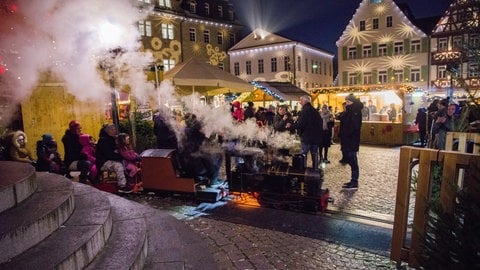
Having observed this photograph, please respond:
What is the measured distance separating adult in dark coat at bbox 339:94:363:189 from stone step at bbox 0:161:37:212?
620 cm

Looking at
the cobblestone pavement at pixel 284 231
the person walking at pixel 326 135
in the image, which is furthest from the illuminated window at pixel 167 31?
the cobblestone pavement at pixel 284 231

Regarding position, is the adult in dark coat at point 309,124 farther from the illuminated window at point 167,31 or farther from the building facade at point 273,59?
the building facade at point 273,59

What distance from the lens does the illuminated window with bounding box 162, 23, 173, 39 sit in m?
32.1

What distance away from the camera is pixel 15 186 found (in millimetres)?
3607

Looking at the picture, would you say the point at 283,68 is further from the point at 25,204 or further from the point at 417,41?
the point at 25,204

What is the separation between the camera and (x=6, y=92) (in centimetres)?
998

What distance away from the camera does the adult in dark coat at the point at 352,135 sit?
25.7ft

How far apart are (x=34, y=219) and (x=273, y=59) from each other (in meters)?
37.1

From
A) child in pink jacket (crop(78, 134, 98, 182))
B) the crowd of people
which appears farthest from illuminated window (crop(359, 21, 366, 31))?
child in pink jacket (crop(78, 134, 98, 182))

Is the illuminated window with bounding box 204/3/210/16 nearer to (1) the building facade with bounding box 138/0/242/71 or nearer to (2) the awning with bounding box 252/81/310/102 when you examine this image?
(1) the building facade with bounding box 138/0/242/71

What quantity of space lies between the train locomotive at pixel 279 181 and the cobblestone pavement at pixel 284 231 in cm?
23

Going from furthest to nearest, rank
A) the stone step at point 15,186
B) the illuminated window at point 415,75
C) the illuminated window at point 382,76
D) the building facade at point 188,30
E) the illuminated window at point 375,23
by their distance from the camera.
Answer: the illuminated window at point 382,76
the illuminated window at point 375,23
the illuminated window at point 415,75
the building facade at point 188,30
the stone step at point 15,186

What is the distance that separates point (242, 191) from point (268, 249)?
7.35 feet

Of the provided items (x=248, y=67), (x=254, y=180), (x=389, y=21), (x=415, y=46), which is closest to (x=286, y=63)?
(x=248, y=67)
